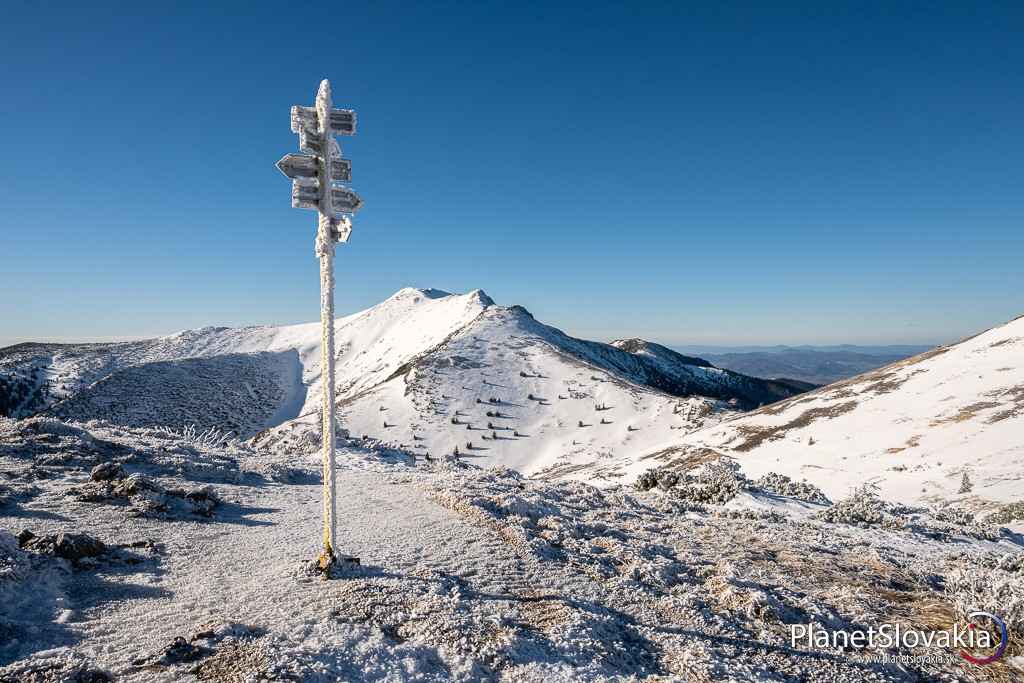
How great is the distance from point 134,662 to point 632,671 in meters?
5.66

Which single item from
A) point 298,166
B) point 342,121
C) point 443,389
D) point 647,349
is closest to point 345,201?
point 298,166

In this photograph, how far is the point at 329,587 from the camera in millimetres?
6844

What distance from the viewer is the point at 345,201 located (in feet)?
23.1

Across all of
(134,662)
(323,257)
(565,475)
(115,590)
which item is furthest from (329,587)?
(565,475)

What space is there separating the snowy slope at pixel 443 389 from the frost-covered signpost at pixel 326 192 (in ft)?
81.3

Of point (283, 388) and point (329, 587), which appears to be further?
point (283, 388)

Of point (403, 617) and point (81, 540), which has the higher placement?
point (81, 540)

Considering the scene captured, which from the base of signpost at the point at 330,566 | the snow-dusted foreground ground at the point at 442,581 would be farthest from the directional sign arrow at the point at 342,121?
the snow-dusted foreground ground at the point at 442,581

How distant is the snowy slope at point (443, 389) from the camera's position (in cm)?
3928

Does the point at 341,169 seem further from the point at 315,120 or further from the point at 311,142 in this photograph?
the point at 315,120

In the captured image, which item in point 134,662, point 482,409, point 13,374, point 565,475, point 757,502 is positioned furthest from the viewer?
point 13,374

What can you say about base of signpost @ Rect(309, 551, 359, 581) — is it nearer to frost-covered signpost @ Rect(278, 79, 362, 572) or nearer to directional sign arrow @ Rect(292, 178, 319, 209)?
frost-covered signpost @ Rect(278, 79, 362, 572)

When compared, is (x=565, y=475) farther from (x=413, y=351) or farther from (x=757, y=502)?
(x=413, y=351)

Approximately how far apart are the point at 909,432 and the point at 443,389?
36403 millimetres
